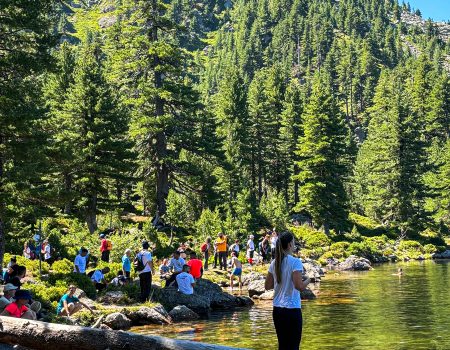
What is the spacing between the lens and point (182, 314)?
60.2ft

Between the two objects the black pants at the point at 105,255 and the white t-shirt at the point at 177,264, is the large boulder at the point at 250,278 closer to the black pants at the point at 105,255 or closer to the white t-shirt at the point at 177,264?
the white t-shirt at the point at 177,264

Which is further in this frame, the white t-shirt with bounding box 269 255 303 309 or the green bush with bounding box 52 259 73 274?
the green bush with bounding box 52 259 73 274

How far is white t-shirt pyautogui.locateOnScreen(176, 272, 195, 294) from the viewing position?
19719mm

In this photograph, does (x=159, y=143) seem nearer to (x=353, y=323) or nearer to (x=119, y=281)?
(x=119, y=281)

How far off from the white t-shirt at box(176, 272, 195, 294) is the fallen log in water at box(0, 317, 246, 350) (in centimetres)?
1056

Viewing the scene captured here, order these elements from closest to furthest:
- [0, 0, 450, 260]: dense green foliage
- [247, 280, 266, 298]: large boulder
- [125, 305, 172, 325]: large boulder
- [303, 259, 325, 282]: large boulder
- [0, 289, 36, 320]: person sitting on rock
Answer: [0, 289, 36, 320]: person sitting on rock
[125, 305, 172, 325]: large boulder
[0, 0, 450, 260]: dense green foliage
[247, 280, 266, 298]: large boulder
[303, 259, 325, 282]: large boulder

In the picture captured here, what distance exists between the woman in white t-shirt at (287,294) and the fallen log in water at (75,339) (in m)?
0.85

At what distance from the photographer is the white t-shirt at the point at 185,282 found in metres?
19.7

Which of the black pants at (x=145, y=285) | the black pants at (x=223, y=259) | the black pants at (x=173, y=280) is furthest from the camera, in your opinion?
the black pants at (x=223, y=259)

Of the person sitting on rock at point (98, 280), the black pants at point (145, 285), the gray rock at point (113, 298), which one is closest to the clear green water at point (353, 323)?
the black pants at point (145, 285)

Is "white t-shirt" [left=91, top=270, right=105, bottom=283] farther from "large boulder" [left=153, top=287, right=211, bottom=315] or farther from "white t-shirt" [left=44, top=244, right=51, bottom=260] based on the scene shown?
"white t-shirt" [left=44, top=244, right=51, bottom=260]

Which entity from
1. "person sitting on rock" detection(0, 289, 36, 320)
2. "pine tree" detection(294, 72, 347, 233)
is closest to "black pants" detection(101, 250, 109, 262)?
"person sitting on rock" detection(0, 289, 36, 320)

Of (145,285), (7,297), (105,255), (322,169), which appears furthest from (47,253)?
(322,169)

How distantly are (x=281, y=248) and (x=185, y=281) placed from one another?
13.0 metres
